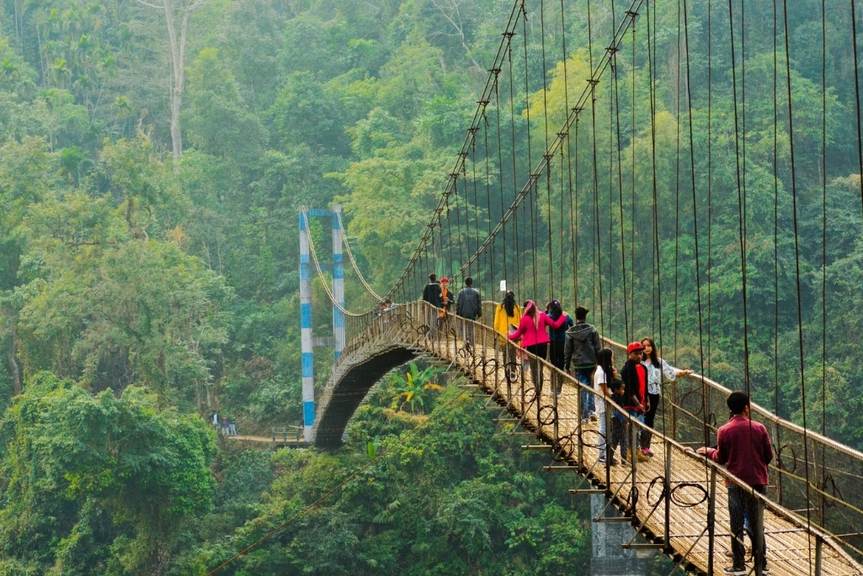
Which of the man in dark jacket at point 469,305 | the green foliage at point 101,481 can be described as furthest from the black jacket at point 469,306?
the green foliage at point 101,481

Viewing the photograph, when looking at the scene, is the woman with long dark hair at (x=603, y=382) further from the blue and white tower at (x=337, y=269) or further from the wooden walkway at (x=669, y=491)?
the blue and white tower at (x=337, y=269)

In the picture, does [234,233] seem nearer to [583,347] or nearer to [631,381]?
[583,347]

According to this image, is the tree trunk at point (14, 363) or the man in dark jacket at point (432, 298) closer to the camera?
the man in dark jacket at point (432, 298)

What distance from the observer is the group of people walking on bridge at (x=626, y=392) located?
6762mm

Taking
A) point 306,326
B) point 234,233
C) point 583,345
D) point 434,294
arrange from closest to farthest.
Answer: point 583,345, point 434,294, point 306,326, point 234,233

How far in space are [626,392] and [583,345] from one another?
1015 millimetres

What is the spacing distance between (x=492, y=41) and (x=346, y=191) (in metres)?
5.21

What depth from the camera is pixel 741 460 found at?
6844 millimetres

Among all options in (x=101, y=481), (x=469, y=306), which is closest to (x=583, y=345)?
(x=469, y=306)

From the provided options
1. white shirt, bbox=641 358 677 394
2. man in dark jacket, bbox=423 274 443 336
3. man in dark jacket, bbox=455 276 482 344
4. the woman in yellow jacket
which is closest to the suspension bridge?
man in dark jacket, bbox=423 274 443 336

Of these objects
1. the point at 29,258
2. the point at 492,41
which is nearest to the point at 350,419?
the point at 29,258

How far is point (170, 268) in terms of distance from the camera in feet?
99.0

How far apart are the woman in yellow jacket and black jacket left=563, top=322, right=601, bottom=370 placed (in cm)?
181

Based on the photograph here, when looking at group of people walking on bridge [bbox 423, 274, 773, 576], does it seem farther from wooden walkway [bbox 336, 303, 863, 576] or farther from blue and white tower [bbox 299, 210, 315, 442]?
blue and white tower [bbox 299, 210, 315, 442]
